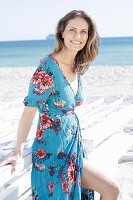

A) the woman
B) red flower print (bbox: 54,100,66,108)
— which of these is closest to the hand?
the woman

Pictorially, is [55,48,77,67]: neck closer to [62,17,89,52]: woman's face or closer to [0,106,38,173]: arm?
[62,17,89,52]: woman's face

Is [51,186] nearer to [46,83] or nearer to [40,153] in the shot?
[40,153]

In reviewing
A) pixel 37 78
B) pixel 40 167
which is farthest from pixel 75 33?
pixel 40 167

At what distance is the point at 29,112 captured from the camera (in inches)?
73.2

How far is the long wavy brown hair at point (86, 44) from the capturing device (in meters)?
2.05

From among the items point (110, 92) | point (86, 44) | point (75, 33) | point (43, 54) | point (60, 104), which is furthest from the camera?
point (43, 54)

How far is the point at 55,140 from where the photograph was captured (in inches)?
Result: 71.1

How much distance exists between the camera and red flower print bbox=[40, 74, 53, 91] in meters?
1.83

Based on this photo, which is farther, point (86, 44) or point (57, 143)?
point (86, 44)

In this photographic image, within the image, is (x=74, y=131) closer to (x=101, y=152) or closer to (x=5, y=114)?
(x=101, y=152)

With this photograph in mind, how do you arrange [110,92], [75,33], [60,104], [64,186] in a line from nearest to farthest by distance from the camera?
[64,186]
[60,104]
[75,33]
[110,92]

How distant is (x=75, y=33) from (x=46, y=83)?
0.40 meters

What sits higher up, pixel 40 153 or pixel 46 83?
pixel 46 83

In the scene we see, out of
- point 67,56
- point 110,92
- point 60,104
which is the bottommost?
point 110,92
